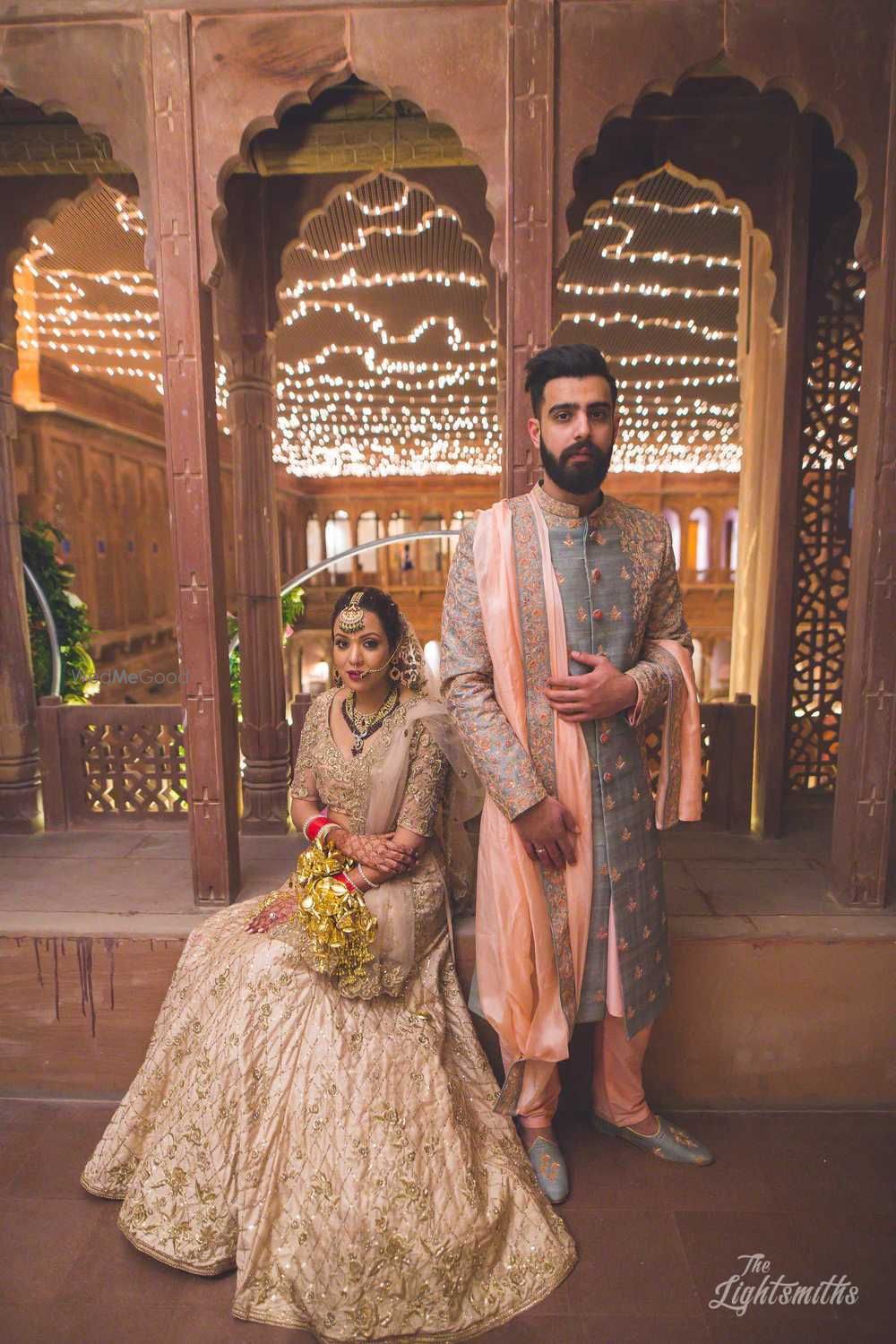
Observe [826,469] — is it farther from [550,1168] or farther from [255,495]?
[550,1168]

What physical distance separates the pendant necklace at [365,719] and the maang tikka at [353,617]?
213mm

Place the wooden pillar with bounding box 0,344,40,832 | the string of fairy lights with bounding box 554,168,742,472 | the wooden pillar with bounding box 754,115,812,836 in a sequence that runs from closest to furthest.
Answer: the wooden pillar with bounding box 754,115,812,836 → the wooden pillar with bounding box 0,344,40,832 → the string of fairy lights with bounding box 554,168,742,472

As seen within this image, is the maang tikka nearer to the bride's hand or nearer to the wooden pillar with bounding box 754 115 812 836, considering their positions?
the bride's hand

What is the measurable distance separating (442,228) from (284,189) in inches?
44.7

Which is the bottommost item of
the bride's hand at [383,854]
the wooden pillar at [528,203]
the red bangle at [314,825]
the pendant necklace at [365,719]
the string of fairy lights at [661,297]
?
the bride's hand at [383,854]

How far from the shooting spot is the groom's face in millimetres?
1789

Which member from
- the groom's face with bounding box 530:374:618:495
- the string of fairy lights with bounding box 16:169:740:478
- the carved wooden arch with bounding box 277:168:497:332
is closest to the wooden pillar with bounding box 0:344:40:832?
the string of fairy lights with bounding box 16:169:740:478

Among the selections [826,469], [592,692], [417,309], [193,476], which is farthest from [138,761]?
[417,309]

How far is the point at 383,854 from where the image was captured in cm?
204

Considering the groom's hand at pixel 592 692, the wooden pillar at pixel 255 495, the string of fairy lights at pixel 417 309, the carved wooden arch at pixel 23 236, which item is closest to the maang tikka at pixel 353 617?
the groom's hand at pixel 592 692

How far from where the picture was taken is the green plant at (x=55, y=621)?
3.89 metres

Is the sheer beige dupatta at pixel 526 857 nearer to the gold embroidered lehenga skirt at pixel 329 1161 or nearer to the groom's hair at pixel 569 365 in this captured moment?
the gold embroidered lehenga skirt at pixel 329 1161

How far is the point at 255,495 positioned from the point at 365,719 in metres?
1.84

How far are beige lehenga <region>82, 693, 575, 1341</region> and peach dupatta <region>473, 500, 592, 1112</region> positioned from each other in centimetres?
19
